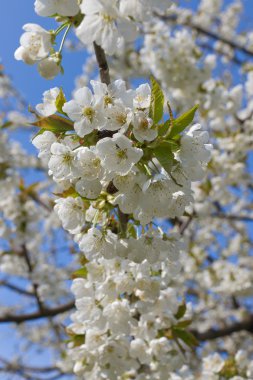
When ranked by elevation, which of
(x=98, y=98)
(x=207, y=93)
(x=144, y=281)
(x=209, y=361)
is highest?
(x=98, y=98)

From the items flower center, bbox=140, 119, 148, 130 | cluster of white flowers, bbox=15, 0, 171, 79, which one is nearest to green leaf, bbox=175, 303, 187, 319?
flower center, bbox=140, 119, 148, 130

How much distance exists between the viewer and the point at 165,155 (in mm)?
1196

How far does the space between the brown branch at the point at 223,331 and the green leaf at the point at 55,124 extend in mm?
2852

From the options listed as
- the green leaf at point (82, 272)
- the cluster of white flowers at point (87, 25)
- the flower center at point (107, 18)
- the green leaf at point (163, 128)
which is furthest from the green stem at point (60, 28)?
the green leaf at point (82, 272)

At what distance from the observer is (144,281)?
158 centimetres

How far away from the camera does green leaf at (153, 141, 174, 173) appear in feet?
3.86

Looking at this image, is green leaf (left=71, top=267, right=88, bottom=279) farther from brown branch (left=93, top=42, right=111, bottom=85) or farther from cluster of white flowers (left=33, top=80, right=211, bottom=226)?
brown branch (left=93, top=42, right=111, bottom=85)

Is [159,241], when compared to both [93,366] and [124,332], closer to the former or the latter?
[124,332]

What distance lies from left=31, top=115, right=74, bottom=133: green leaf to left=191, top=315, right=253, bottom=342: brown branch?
2852mm

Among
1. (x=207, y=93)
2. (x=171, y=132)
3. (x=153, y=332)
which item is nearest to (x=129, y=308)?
(x=153, y=332)

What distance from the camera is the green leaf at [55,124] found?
1283 mm

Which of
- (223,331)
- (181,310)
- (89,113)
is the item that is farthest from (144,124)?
(223,331)

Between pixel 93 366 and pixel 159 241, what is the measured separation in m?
0.83

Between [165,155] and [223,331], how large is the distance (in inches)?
130
